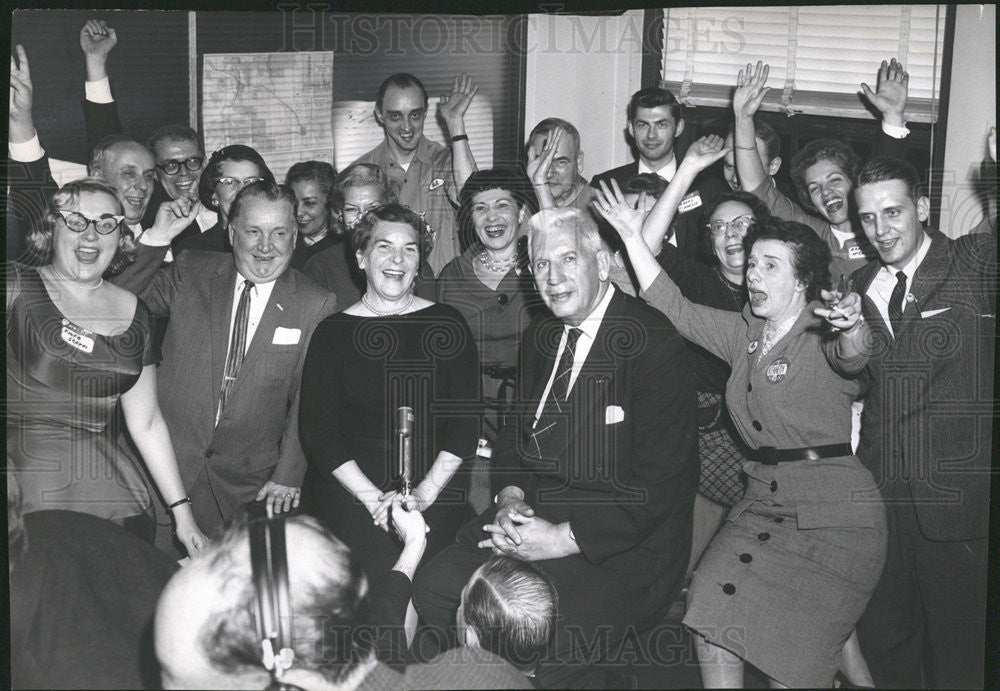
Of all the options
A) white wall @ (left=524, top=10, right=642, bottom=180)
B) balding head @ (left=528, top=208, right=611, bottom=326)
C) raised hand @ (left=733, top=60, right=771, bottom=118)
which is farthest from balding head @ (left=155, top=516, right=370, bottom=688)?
raised hand @ (left=733, top=60, right=771, bottom=118)

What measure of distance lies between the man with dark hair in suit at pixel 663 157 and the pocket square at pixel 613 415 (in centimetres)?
73

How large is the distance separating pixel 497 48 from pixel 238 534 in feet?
6.48

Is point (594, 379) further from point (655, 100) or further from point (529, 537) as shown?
point (655, 100)

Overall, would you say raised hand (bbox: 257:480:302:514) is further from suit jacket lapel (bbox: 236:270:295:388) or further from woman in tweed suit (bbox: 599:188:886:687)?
woman in tweed suit (bbox: 599:188:886:687)

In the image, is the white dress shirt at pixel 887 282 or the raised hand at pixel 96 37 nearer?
the white dress shirt at pixel 887 282

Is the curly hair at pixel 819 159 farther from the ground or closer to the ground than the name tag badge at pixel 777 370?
farther from the ground

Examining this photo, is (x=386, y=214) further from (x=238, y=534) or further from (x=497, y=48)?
(x=238, y=534)

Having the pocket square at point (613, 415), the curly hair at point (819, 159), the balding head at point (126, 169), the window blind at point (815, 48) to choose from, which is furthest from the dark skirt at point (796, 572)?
the balding head at point (126, 169)

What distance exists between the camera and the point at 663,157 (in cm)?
355

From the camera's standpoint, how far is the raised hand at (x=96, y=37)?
3.27 meters

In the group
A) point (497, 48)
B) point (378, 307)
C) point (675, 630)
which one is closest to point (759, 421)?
point (675, 630)

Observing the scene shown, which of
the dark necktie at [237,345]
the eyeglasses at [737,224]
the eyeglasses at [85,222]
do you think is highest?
the eyeglasses at [737,224]

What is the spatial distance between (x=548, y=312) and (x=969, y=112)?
4.97ft

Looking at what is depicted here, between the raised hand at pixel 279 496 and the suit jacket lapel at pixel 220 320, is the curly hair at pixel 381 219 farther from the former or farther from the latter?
the raised hand at pixel 279 496
